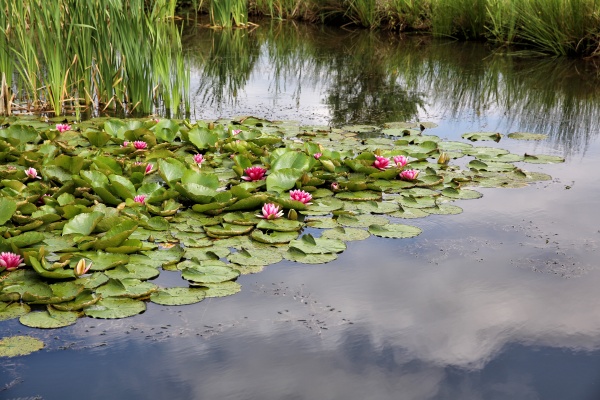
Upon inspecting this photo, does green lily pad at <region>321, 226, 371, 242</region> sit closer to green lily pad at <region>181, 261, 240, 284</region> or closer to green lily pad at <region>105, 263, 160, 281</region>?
green lily pad at <region>181, 261, 240, 284</region>

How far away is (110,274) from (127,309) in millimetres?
260

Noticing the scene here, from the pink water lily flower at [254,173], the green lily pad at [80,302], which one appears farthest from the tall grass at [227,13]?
the green lily pad at [80,302]

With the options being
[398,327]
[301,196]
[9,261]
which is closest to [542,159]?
[301,196]

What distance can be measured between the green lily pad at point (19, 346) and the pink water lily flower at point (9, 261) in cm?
44

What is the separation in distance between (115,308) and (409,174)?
6.12ft

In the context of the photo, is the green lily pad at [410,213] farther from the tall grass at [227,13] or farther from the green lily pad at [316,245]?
the tall grass at [227,13]

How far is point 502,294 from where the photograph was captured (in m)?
2.66

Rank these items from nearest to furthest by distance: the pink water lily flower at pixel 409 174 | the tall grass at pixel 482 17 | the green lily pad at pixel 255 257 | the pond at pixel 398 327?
the pond at pixel 398 327 < the green lily pad at pixel 255 257 < the pink water lily flower at pixel 409 174 < the tall grass at pixel 482 17

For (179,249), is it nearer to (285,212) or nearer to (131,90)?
(285,212)

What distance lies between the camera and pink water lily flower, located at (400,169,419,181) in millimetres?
3776

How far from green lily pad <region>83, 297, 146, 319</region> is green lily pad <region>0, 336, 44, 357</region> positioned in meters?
0.21

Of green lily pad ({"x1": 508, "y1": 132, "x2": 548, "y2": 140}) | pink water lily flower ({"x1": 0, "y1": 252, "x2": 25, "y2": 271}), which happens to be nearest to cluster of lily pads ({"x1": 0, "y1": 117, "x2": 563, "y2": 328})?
→ pink water lily flower ({"x1": 0, "y1": 252, "x2": 25, "y2": 271})

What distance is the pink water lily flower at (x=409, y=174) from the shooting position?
3.78m

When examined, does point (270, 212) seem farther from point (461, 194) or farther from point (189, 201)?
point (461, 194)
